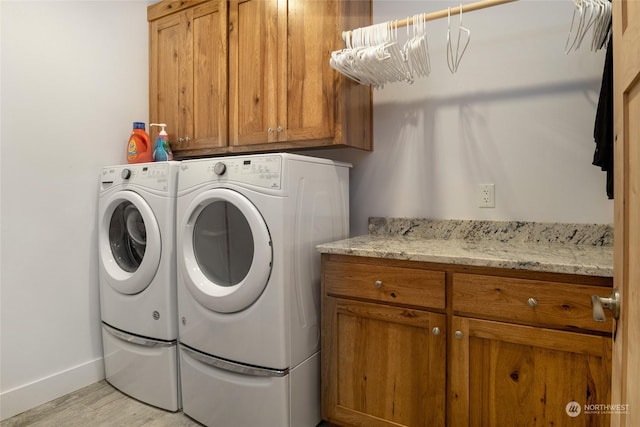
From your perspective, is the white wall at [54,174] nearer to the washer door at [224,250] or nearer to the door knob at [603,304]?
the washer door at [224,250]

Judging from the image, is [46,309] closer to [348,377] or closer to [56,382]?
[56,382]

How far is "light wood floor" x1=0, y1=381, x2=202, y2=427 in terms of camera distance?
166 cm

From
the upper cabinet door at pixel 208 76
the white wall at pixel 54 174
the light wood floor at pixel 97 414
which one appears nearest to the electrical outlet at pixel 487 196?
the light wood floor at pixel 97 414

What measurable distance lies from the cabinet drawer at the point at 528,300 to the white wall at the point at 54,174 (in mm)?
1973

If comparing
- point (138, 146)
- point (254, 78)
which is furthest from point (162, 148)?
point (254, 78)

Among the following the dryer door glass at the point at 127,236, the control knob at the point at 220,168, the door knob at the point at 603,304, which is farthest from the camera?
the dryer door glass at the point at 127,236

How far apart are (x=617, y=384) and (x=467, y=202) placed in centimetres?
111

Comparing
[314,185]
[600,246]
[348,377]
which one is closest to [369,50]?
[314,185]

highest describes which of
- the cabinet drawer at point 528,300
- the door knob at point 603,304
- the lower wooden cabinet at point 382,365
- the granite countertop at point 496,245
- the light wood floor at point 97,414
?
the granite countertop at point 496,245

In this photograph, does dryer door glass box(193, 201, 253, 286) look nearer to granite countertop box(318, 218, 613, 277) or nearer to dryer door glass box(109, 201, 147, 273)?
granite countertop box(318, 218, 613, 277)

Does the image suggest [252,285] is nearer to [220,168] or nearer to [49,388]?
[220,168]

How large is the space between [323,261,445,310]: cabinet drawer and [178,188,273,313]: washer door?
286mm

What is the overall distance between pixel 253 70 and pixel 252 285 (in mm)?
1148

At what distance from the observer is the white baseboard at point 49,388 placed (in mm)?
1707
